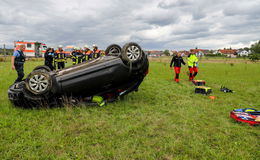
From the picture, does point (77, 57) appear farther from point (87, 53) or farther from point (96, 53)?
point (96, 53)

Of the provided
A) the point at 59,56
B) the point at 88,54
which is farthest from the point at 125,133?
the point at 59,56

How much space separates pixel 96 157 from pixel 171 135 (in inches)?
55.5

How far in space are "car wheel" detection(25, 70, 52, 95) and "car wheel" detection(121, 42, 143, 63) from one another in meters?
1.95

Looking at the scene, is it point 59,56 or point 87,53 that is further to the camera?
point 59,56

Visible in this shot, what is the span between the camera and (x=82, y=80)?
4.52 meters

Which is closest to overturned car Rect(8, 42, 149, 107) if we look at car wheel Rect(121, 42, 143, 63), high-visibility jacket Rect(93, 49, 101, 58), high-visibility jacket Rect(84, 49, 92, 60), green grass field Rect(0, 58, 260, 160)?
car wheel Rect(121, 42, 143, 63)

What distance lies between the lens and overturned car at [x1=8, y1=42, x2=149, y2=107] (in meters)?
4.38

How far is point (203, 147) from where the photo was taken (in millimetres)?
2898

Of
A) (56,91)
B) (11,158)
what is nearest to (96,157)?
(11,158)

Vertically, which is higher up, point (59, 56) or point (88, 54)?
point (88, 54)

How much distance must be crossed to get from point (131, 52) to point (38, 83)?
2436 mm

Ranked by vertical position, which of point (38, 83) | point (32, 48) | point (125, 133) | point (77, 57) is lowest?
point (125, 133)

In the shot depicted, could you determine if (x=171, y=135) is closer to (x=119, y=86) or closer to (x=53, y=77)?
(x=119, y=86)

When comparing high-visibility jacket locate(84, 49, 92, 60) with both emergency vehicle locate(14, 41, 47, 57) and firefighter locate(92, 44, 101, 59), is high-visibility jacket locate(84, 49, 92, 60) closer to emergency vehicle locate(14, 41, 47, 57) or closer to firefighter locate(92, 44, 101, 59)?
firefighter locate(92, 44, 101, 59)
